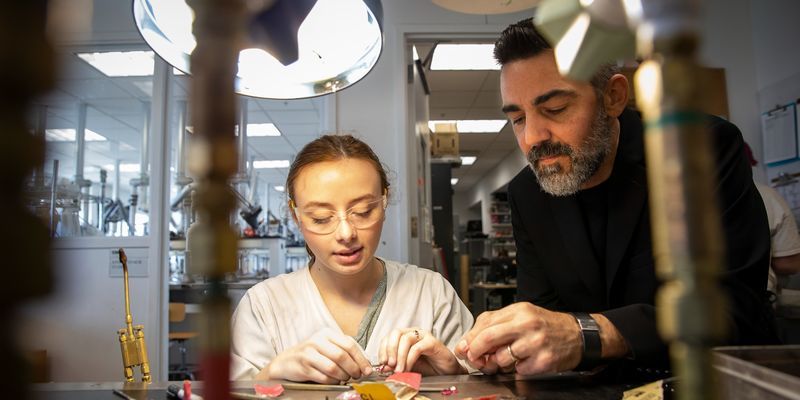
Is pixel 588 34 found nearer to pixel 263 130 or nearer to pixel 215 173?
pixel 215 173

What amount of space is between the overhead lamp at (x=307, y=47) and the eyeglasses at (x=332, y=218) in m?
0.40

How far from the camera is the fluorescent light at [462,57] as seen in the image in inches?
205

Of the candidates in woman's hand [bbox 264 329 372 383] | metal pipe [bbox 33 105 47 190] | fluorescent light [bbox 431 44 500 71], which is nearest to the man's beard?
woman's hand [bbox 264 329 372 383]

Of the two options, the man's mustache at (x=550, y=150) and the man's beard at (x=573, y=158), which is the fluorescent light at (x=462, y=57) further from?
A: the man's mustache at (x=550, y=150)

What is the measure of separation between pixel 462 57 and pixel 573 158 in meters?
4.54

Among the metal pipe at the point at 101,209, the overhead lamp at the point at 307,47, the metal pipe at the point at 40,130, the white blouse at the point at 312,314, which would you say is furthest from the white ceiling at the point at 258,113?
the white blouse at the point at 312,314

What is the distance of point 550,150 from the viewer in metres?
1.24

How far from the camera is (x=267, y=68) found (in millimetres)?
983

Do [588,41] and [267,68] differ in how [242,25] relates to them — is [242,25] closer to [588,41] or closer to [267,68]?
[588,41]

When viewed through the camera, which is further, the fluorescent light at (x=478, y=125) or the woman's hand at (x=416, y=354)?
the fluorescent light at (x=478, y=125)

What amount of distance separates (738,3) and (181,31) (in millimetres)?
4087

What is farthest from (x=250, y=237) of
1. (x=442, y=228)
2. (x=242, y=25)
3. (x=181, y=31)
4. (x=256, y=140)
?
(x=242, y=25)

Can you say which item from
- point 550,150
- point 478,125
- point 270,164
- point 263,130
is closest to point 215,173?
point 550,150

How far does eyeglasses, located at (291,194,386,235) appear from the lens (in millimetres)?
1374
